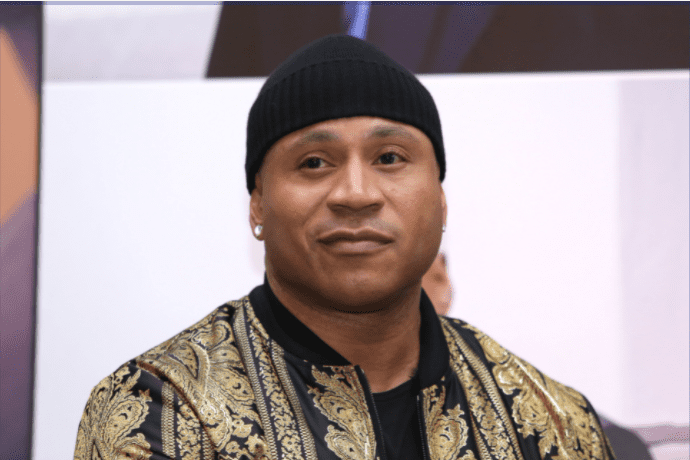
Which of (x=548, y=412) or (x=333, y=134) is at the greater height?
(x=333, y=134)

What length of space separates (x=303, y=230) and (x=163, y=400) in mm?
400

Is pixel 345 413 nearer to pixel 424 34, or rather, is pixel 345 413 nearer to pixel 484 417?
pixel 484 417

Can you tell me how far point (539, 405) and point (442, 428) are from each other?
0.25 metres

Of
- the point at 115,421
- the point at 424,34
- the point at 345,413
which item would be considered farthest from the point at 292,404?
the point at 424,34

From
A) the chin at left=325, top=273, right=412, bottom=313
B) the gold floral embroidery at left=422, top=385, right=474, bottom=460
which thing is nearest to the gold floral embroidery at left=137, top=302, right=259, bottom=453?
the chin at left=325, top=273, right=412, bottom=313

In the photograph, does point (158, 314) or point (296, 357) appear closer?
point (296, 357)

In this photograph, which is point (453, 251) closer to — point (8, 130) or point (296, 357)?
point (296, 357)

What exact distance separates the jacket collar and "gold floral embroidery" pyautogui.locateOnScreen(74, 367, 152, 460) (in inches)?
11.1

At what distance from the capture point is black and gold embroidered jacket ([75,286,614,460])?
106 cm

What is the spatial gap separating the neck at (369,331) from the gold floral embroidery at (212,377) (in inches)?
6.4

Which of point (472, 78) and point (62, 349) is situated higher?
point (472, 78)

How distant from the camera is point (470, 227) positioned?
2229mm

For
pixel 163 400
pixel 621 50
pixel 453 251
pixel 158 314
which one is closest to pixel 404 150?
pixel 163 400

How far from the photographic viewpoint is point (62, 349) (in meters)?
2.12
